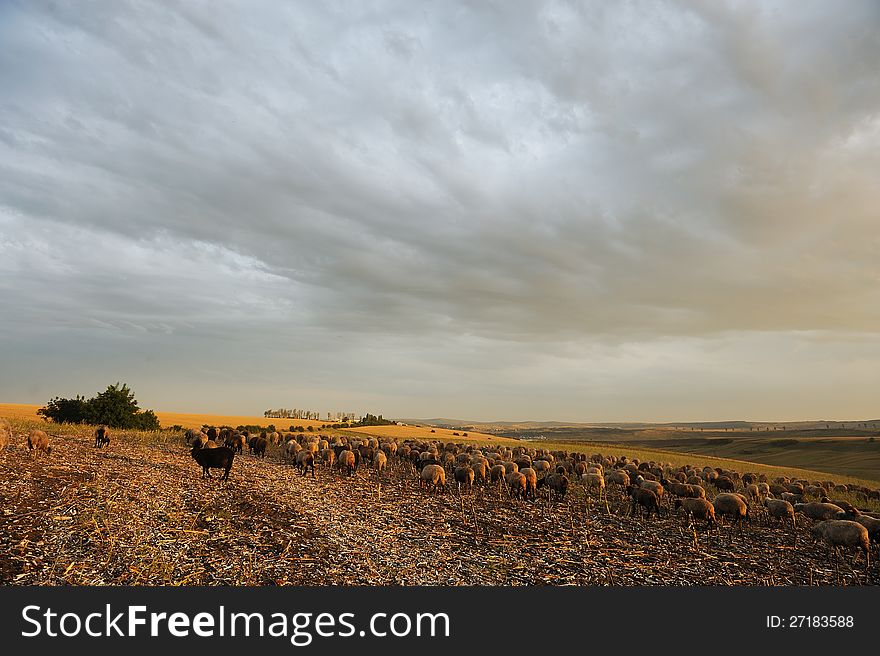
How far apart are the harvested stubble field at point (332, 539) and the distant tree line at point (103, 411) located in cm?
2522

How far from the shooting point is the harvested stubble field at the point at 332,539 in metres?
10.2

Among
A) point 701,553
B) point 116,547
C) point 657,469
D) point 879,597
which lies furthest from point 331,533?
point 657,469

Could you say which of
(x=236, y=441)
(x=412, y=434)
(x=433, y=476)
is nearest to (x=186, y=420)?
(x=412, y=434)

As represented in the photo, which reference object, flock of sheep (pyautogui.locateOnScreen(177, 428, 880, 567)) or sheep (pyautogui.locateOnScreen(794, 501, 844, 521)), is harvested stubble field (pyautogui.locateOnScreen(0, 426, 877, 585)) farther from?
sheep (pyautogui.locateOnScreen(794, 501, 844, 521))

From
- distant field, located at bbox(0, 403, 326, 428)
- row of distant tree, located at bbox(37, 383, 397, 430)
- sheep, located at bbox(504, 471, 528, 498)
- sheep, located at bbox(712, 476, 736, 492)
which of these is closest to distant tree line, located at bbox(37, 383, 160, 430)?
row of distant tree, located at bbox(37, 383, 397, 430)

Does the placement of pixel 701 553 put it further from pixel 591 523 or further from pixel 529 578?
pixel 529 578

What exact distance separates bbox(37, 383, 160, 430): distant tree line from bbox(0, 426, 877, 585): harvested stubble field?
25.2 meters

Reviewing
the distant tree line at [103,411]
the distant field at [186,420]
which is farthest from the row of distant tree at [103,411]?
the distant field at [186,420]

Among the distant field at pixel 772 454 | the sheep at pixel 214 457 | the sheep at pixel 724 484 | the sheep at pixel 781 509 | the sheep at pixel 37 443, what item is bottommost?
the distant field at pixel 772 454

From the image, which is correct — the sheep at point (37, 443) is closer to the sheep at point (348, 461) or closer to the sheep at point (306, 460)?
the sheep at point (306, 460)

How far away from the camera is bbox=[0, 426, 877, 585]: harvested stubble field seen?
10211mm

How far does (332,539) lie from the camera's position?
12883 mm

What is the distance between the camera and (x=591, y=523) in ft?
56.7

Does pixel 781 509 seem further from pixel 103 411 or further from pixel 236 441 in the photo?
pixel 103 411
